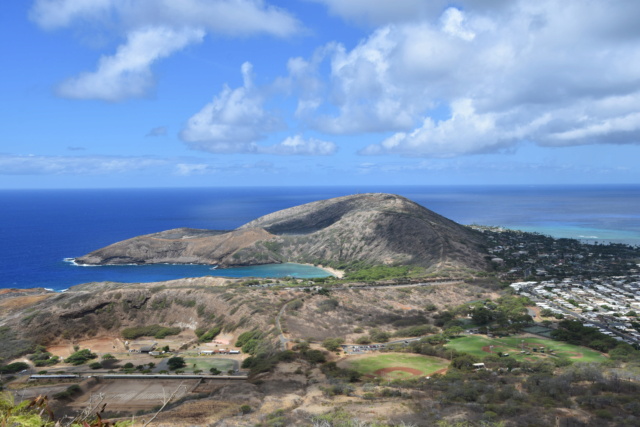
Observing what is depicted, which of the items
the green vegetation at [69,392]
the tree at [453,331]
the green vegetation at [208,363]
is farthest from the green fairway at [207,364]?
the tree at [453,331]

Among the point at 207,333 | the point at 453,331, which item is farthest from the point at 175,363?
the point at 453,331

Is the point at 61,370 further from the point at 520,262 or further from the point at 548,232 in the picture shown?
the point at 548,232

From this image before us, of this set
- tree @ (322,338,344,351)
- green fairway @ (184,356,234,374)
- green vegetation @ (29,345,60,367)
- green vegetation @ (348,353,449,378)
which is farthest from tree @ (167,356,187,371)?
green vegetation @ (348,353,449,378)

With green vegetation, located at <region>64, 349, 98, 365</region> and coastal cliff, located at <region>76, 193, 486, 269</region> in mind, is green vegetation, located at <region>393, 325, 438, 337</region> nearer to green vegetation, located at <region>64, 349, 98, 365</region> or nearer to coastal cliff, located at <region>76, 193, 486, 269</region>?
green vegetation, located at <region>64, 349, 98, 365</region>

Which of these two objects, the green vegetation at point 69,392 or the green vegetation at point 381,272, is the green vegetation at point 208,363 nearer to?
the green vegetation at point 69,392

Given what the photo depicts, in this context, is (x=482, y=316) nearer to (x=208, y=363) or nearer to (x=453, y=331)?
(x=453, y=331)

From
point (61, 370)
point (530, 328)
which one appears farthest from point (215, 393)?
point (530, 328)
